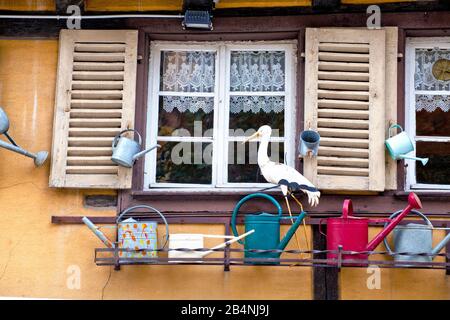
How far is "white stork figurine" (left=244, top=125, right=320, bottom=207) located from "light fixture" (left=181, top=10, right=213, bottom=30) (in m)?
0.96

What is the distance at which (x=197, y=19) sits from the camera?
7879mm

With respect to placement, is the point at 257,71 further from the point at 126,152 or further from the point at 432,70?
the point at 432,70

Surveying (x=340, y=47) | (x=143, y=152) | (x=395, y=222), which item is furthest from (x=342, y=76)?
(x=143, y=152)

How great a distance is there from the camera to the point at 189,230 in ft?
25.0

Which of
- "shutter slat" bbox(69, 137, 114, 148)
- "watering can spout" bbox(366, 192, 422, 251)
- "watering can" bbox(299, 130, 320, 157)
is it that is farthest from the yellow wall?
→ "watering can" bbox(299, 130, 320, 157)

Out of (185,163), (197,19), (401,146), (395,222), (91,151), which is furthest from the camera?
(185,163)

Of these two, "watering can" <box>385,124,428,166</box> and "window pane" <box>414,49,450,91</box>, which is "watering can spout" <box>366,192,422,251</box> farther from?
"window pane" <box>414,49,450,91</box>

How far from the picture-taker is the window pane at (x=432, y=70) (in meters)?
7.98

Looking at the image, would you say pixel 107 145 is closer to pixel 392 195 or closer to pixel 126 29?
pixel 126 29

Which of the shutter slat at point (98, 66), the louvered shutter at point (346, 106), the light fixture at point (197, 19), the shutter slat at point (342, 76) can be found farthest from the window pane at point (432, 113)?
the shutter slat at point (98, 66)

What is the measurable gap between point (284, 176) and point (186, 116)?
1068mm

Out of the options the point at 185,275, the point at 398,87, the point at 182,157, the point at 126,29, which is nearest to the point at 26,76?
the point at 126,29

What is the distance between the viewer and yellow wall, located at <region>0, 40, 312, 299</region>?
24.7 ft

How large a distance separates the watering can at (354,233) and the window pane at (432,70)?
1.15m
